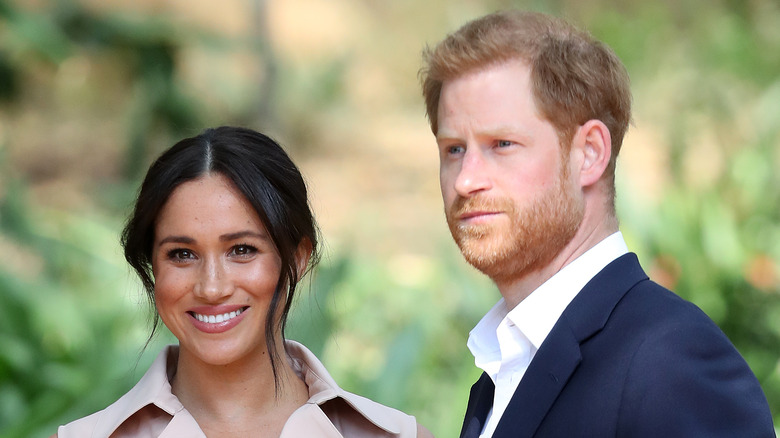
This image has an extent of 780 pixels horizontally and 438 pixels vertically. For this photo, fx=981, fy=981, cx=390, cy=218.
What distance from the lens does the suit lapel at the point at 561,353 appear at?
6.52ft

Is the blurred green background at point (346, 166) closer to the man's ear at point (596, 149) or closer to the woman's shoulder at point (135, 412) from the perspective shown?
the man's ear at point (596, 149)

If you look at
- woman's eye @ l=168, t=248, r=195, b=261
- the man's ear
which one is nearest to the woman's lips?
woman's eye @ l=168, t=248, r=195, b=261

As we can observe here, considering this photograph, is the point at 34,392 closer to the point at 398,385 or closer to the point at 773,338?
the point at 398,385

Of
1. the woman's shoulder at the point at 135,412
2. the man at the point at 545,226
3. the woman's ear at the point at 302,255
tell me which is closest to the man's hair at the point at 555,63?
the man at the point at 545,226

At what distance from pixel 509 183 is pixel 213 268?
28.0 inches

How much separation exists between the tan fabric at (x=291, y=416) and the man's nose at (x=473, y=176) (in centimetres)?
67

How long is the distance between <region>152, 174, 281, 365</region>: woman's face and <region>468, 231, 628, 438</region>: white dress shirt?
59 cm

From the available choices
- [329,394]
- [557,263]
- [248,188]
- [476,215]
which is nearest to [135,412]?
[329,394]

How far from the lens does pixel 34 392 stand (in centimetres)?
421

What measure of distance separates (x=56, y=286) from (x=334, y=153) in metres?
5.40

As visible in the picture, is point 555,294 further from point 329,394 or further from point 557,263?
point 329,394

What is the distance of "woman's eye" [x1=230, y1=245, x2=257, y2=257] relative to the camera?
2336 millimetres

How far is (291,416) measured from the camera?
2.40 metres

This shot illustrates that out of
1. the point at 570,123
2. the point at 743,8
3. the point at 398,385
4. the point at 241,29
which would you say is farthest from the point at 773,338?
the point at 241,29
